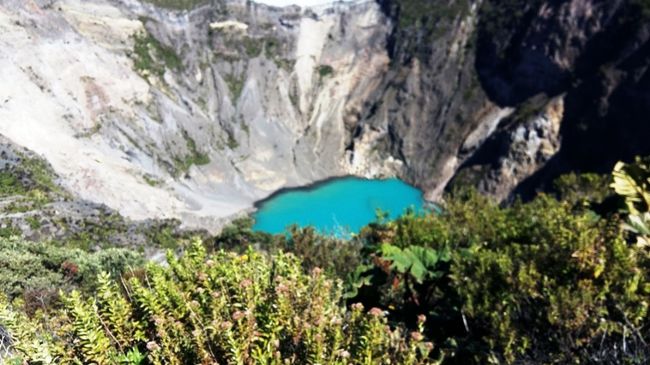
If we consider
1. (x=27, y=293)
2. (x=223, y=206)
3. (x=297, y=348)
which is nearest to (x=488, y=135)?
(x=223, y=206)

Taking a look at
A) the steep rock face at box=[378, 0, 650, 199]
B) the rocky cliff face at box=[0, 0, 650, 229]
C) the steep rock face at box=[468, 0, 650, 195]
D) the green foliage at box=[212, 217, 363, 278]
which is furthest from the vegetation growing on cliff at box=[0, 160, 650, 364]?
the steep rock face at box=[378, 0, 650, 199]

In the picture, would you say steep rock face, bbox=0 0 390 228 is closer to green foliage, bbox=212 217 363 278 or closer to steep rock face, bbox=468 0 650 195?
steep rock face, bbox=468 0 650 195

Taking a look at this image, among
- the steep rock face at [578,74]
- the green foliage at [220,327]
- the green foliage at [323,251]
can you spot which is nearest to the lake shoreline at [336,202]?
the steep rock face at [578,74]

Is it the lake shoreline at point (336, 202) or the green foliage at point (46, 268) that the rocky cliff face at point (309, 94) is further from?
the green foliage at point (46, 268)

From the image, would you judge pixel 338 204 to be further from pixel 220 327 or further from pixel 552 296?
pixel 220 327

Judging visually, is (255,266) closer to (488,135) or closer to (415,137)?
(488,135)
